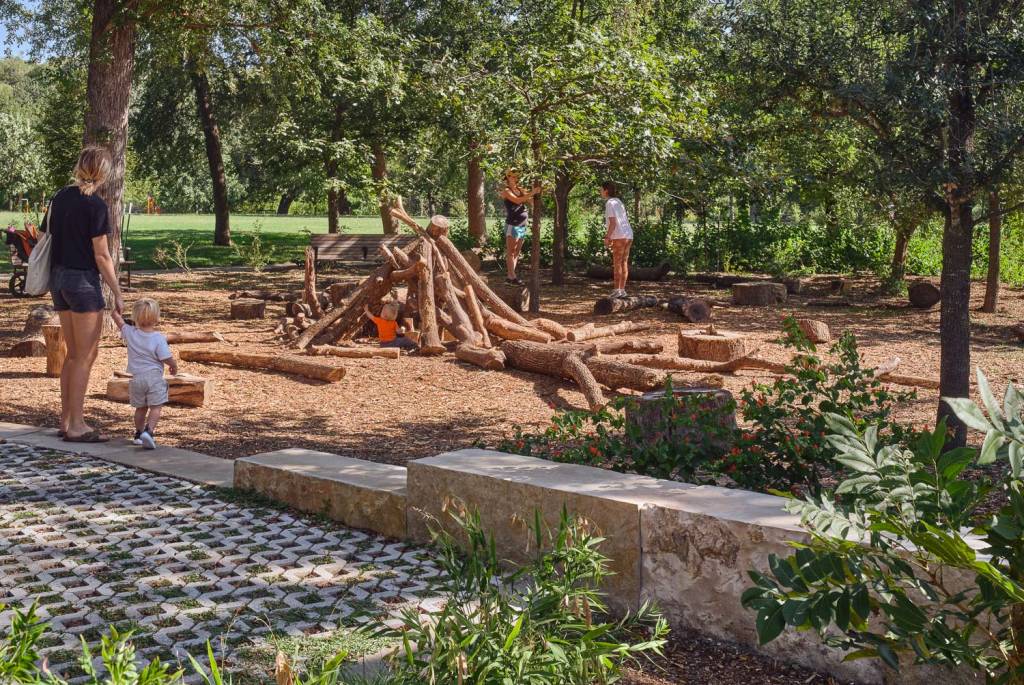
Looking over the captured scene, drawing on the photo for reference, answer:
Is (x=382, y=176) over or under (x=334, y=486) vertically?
over

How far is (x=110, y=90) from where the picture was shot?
461 inches

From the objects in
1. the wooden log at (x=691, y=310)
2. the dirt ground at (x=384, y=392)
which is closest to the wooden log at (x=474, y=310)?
the dirt ground at (x=384, y=392)

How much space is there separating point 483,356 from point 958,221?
4767 mm

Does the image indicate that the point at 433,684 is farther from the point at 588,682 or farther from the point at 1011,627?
the point at 1011,627

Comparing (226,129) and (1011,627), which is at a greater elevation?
(226,129)

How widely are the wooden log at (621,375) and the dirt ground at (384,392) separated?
0.90 feet

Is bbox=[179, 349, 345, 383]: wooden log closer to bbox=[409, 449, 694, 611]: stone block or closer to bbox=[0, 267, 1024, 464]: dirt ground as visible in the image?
bbox=[0, 267, 1024, 464]: dirt ground

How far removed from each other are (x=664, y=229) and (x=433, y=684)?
62.1ft

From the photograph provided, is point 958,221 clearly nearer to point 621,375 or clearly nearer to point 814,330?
point 621,375

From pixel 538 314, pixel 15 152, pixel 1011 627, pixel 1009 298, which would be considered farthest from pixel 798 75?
pixel 15 152

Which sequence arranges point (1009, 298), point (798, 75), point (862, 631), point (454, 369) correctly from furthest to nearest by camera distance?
point (1009, 298) → point (454, 369) → point (798, 75) → point (862, 631)

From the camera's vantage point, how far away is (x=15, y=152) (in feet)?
166

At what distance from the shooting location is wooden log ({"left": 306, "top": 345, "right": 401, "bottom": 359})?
34.5ft

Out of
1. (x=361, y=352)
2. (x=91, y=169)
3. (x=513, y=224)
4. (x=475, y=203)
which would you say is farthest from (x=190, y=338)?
(x=475, y=203)
